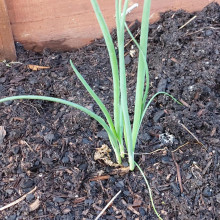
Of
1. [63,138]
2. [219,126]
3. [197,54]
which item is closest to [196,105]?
[219,126]

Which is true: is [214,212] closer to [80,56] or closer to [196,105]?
[196,105]

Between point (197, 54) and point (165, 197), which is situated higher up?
point (197, 54)

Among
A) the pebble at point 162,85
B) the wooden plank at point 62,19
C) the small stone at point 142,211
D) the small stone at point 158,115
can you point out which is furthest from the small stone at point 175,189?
the wooden plank at point 62,19

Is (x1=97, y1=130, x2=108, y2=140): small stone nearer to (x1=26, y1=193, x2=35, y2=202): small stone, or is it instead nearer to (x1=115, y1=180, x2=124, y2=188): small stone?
(x1=115, y1=180, x2=124, y2=188): small stone

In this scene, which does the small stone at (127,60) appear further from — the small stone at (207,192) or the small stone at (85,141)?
the small stone at (207,192)

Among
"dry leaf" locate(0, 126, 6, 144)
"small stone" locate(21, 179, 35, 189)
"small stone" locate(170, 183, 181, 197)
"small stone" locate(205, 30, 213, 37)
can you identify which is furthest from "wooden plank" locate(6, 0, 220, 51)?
"small stone" locate(170, 183, 181, 197)

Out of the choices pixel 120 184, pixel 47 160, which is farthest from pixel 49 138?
pixel 120 184

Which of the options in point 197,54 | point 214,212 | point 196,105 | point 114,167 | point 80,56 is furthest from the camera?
point 80,56
